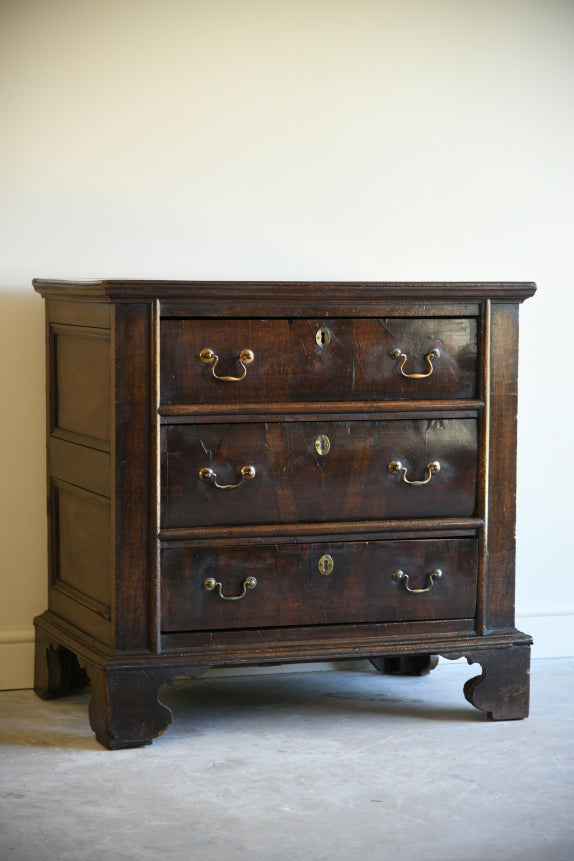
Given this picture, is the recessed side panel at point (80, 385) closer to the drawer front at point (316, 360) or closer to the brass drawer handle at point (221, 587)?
the drawer front at point (316, 360)

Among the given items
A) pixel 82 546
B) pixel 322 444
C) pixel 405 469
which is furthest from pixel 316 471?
pixel 82 546

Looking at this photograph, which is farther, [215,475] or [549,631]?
[549,631]

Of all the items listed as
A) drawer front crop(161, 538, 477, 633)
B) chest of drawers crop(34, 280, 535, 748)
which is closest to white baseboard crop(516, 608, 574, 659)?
chest of drawers crop(34, 280, 535, 748)

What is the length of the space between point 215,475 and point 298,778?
700mm

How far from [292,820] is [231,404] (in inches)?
36.7

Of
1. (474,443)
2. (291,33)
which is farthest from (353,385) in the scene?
(291,33)

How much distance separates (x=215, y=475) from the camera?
276 centimetres

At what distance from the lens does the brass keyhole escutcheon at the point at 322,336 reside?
2789 millimetres

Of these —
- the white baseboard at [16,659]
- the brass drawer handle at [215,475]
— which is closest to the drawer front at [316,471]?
the brass drawer handle at [215,475]

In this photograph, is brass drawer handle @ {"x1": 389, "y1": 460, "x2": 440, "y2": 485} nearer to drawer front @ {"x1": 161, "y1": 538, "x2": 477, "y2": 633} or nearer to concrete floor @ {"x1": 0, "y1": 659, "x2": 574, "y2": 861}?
drawer front @ {"x1": 161, "y1": 538, "x2": 477, "y2": 633}

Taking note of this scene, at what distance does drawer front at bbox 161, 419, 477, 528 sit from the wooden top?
0.30 metres

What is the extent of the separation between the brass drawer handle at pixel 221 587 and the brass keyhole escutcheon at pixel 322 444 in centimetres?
34

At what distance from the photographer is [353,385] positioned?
2.82 metres

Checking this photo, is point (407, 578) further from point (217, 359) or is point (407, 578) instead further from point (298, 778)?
point (217, 359)
